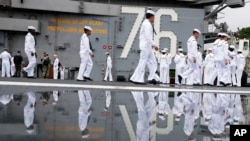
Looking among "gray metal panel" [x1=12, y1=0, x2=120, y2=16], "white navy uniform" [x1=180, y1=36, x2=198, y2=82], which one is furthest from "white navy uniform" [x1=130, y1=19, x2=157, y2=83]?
"gray metal panel" [x1=12, y1=0, x2=120, y2=16]

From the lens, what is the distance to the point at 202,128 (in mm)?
3494

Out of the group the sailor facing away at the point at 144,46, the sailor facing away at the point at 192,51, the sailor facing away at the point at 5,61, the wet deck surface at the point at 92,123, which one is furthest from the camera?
the sailor facing away at the point at 5,61

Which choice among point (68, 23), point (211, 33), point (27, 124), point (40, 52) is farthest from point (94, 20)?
point (27, 124)

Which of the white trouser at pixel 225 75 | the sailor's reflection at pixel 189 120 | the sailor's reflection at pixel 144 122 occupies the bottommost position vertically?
the sailor's reflection at pixel 189 120

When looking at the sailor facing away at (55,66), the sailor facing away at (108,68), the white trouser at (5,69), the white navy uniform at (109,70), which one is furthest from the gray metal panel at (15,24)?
the white navy uniform at (109,70)

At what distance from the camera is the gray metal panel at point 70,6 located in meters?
18.7

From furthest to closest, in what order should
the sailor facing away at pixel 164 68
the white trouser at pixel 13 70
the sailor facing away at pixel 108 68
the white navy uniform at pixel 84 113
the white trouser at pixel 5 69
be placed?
the white trouser at pixel 13 70
the sailor facing away at pixel 108 68
the white trouser at pixel 5 69
the sailor facing away at pixel 164 68
the white navy uniform at pixel 84 113

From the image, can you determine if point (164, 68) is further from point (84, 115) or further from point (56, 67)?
point (84, 115)

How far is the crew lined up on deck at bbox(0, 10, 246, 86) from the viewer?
9.59m

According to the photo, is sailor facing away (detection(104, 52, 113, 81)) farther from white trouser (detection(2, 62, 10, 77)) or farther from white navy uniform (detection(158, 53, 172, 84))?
white trouser (detection(2, 62, 10, 77))

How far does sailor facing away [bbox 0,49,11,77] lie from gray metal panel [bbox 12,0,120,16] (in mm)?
2370

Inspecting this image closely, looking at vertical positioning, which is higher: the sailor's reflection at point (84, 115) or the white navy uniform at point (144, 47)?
the white navy uniform at point (144, 47)

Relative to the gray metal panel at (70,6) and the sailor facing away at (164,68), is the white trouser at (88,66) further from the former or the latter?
the gray metal panel at (70,6)

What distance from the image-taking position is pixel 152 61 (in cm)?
984
